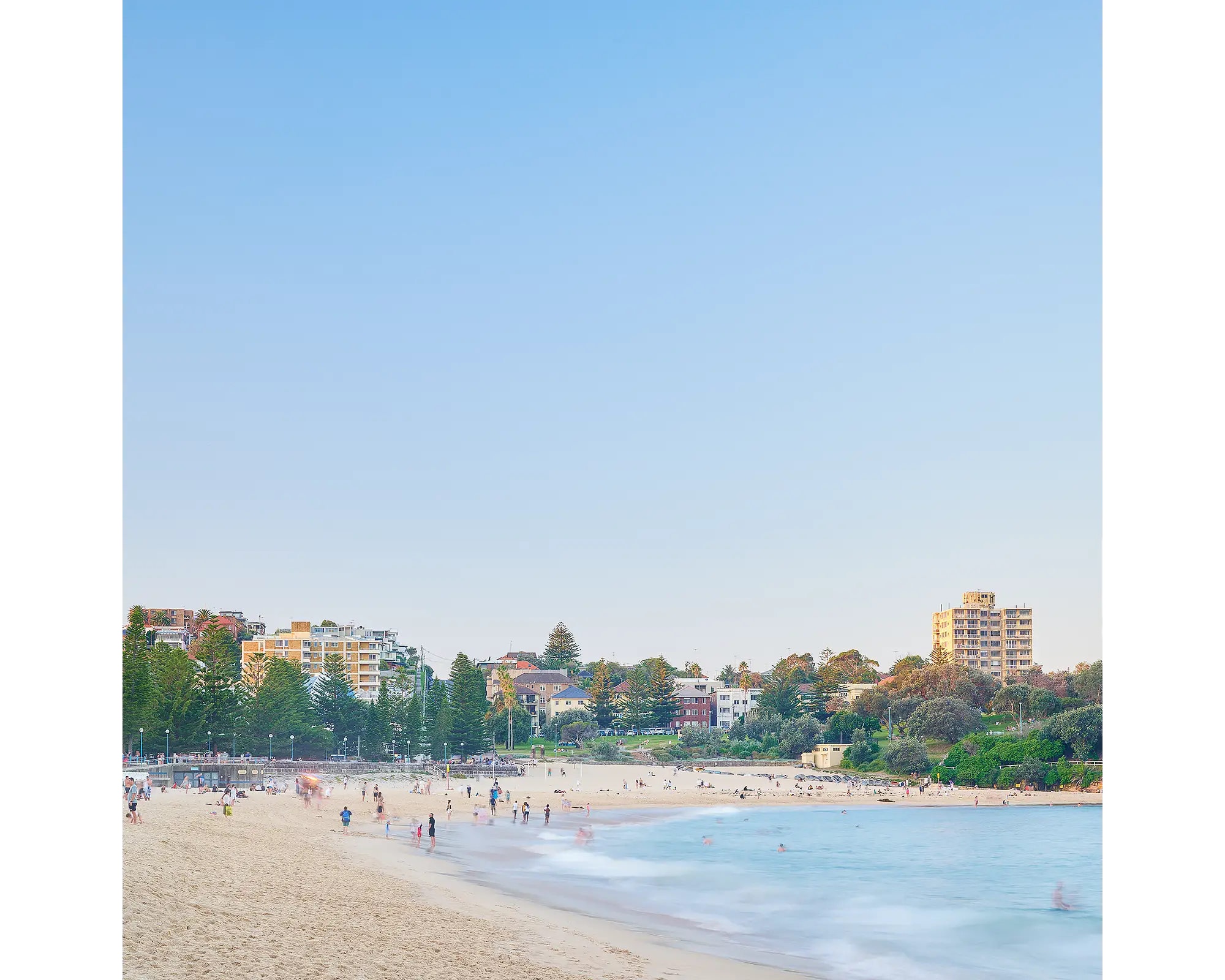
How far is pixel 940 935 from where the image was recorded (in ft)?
31.6

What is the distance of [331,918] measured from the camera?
672 cm

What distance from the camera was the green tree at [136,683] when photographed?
1731 centimetres

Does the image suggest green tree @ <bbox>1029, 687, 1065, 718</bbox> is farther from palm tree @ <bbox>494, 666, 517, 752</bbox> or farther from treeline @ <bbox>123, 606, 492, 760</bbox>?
palm tree @ <bbox>494, 666, 517, 752</bbox>

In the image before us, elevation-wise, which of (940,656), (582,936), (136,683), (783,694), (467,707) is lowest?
(783,694)

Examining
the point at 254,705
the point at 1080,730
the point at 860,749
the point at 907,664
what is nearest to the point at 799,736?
the point at 860,749

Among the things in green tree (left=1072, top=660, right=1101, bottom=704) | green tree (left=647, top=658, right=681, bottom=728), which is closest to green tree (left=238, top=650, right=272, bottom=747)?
green tree (left=647, top=658, right=681, bottom=728)

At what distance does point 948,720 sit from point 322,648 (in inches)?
556

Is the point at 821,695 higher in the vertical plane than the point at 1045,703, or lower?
lower

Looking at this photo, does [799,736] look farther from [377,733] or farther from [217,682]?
[217,682]

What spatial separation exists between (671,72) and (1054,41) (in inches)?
201

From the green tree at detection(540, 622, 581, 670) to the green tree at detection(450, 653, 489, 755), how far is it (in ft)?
13.7

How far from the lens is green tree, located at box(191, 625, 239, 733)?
1898 centimetres
